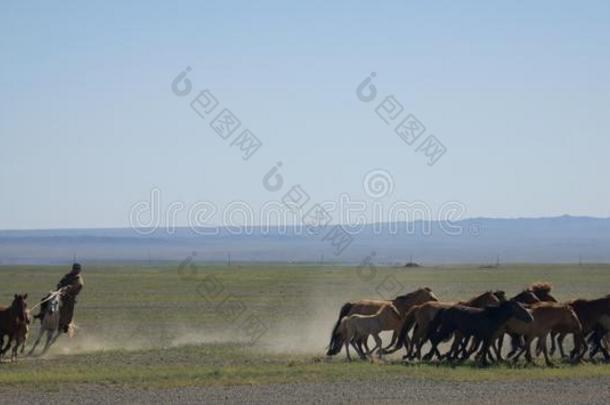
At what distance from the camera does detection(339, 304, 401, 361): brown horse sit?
20406 mm

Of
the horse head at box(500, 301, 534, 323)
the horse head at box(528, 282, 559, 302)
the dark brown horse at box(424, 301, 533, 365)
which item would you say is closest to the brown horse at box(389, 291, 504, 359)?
the dark brown horse at box(424, 301, 533, 365)

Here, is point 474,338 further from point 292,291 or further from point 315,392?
point 292,291

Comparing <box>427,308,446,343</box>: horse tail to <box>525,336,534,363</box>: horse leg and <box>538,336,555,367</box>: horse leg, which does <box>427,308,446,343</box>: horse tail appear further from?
<box>538,336,555,367</box>: horse leg

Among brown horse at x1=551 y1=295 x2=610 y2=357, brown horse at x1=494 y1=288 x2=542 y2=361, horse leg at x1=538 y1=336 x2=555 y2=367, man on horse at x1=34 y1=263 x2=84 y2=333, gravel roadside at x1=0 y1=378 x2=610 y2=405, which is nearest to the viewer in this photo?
gravel roadside at x1=0 y1=378 x2=610 y2=405

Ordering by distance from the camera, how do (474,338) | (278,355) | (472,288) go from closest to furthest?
(474,338) → (278,355) → (472,288)

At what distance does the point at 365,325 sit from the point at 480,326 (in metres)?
2.27

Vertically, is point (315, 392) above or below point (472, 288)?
below

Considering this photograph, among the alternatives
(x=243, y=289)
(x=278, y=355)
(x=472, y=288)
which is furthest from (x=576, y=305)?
(x=243, y=289)

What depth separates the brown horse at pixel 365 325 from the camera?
2041cm

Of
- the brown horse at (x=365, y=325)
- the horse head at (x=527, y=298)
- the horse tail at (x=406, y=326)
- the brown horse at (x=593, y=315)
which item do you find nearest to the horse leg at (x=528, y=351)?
the brown horse at (x=593, y=315)

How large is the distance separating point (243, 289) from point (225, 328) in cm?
2257

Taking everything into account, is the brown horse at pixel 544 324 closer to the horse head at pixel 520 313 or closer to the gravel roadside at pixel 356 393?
the horse head at pixel 520 313

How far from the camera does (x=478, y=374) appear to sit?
1784 cm

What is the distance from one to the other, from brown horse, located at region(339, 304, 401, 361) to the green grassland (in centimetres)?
47
